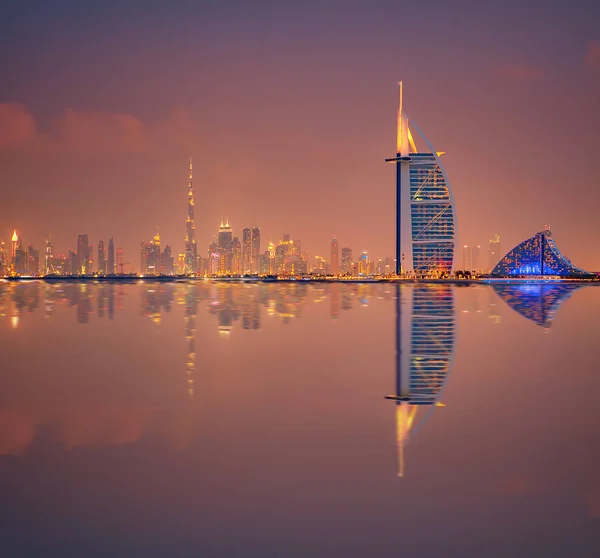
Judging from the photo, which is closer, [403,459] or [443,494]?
[443,494]

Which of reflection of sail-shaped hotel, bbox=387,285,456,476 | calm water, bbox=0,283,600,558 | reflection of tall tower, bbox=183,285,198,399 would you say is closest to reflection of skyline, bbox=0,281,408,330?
reflection of tall tower, bbox=183,285,198,399

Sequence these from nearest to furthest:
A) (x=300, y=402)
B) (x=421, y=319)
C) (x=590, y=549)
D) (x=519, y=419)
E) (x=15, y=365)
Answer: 1. (x=590, y=549)
2. (x=519, y=419)
3. (x=300, y=402)
4. (x=15, y=365)
5. (x=421, y=319)

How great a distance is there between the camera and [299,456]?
12.6 m

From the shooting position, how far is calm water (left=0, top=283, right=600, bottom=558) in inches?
354

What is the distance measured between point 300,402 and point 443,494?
27.1 ft

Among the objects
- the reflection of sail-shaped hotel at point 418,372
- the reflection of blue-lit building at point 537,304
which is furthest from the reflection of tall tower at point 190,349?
the reflection of blue-lit building at point 537,304

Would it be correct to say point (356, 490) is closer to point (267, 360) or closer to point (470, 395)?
point (470, 395)

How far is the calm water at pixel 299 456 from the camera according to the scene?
29.5 feet

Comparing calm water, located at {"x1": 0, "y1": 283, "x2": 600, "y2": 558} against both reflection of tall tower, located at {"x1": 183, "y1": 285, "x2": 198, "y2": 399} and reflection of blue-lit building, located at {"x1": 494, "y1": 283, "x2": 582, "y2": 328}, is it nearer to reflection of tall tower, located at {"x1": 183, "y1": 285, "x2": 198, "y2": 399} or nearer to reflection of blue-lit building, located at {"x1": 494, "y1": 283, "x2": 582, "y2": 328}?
reflection of tall tower, located at {"x1": 183, "y1": 285, "x2": 198, "y2": 399}

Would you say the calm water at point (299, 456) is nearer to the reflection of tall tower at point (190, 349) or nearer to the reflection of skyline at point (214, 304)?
the reflection of tall tower at point (190, 349)

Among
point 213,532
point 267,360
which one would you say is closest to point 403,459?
point 213,532

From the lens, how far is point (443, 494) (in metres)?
10.5

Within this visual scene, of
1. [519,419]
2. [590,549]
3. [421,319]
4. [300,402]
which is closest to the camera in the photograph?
[590,549]

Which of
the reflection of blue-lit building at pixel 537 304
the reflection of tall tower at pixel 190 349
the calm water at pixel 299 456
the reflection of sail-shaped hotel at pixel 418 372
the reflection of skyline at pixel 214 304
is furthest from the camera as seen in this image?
the reflection of blue-lit building at pixel 537 304
